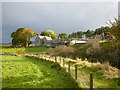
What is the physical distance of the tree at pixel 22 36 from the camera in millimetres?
63719

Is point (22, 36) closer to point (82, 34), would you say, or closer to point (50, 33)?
point (50, 33)

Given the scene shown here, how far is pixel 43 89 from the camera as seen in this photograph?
783 centimetres

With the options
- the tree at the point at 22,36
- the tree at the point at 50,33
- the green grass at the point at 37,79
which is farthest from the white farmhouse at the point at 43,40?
the green grass at the point at 37,79

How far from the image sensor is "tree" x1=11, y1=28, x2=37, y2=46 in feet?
209

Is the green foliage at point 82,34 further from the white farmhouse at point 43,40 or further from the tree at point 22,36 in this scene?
the tree at point 22,36

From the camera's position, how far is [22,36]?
64.8 m

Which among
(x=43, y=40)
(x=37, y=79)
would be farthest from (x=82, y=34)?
(x=37, y=79)

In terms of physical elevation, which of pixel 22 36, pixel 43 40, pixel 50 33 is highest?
pixel 50 33

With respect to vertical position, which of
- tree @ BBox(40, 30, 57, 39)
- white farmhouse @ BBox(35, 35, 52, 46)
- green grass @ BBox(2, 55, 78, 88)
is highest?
tree @ BBox(40, 30, 57, 39)

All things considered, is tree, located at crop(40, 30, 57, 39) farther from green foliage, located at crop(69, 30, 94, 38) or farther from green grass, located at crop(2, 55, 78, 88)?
green grass, located at crop(2, 55, 78, 88)

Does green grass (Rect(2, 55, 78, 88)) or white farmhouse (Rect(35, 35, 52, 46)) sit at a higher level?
white farmhouse (Rect(35, 35, 52, 46))

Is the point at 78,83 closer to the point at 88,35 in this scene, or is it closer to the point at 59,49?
the point at 59,49

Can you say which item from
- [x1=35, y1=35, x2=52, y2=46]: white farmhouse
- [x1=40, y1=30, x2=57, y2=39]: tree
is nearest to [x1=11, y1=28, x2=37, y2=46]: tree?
[x1=35, y1=35, x2=52, y2=46]: white farmhouse

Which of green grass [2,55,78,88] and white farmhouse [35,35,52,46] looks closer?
green grass [2,55,78,88]
